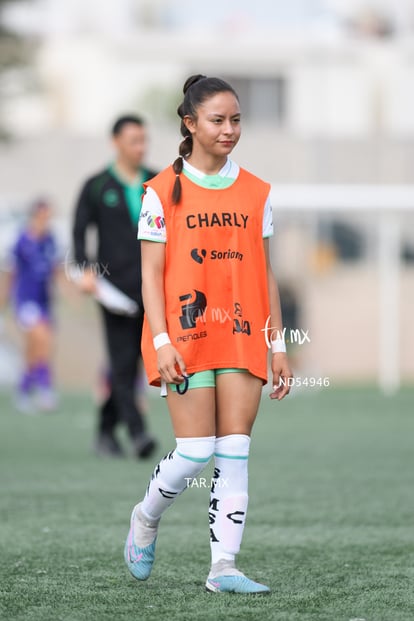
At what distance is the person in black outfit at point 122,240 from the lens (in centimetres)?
926

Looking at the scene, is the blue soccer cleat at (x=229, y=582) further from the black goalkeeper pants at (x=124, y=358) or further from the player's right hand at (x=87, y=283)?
the black goalkeeper pants at (x=124, y=358)

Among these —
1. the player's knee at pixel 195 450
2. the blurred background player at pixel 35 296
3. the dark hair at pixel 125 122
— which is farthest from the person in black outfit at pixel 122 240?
the blurred background player at pixel 35 296

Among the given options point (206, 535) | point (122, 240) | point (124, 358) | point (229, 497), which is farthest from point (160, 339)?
point (124, 358)

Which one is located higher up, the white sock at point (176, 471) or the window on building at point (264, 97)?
the window on building at point (264, 97)

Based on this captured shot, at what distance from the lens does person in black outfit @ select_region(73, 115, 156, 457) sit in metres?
9.26

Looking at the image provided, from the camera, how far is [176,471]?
5121 mm

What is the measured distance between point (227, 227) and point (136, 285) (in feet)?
13.9

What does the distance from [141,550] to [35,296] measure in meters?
9.90

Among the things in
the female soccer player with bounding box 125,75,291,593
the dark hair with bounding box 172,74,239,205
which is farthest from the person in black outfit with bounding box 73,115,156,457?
the female soccer player with bounding box 125,75,291,593

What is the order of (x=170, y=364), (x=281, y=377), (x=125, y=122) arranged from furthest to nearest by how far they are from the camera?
(x=125, y=122)
(x=281, y=377)
(x=170, y=364)

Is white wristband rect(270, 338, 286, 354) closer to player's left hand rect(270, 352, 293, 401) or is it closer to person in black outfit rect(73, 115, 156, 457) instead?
player's left hand rect(270, 352, 293, 401)

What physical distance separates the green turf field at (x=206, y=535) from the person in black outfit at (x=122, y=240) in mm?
472

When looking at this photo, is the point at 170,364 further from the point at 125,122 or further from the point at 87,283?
the point at 125,122

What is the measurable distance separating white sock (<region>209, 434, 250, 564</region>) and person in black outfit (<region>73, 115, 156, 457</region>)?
417 cm
